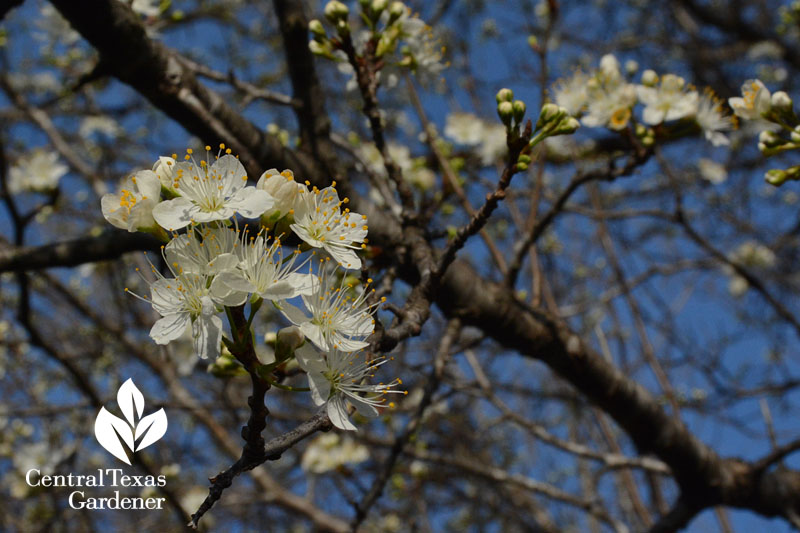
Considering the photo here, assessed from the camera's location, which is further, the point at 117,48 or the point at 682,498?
the point at 682,498

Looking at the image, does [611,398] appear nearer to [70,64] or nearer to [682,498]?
[682,498]

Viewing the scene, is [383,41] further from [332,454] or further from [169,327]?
[332,454]

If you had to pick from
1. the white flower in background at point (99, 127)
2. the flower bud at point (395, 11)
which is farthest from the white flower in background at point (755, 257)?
the white flower in background at point (99, 127)

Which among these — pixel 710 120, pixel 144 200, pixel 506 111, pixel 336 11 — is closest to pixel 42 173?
pixel 336 11

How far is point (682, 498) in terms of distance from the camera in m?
2.37

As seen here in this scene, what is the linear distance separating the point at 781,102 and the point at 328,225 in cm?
122

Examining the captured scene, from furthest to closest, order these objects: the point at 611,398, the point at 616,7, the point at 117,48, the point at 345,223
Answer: the point at 616,7, the point at 611,398, the point at 117,48, the point at 345,223

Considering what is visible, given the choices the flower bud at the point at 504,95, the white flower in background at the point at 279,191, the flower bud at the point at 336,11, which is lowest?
the white flower in background at the point at 279,191

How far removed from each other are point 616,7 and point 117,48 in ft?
19.8

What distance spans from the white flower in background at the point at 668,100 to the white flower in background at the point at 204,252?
148 cm

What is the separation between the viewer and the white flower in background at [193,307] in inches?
38.3

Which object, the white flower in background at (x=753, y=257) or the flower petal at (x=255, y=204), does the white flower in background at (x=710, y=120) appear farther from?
the white flower in background at (x=753, y=257)

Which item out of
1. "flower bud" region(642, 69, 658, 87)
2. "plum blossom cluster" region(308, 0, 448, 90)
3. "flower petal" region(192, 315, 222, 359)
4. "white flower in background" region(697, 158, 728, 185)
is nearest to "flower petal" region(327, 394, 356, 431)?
"flower petal" region(192, 315, 222, 359)

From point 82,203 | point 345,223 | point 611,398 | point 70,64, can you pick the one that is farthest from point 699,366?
point 82,203
